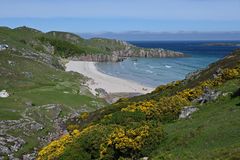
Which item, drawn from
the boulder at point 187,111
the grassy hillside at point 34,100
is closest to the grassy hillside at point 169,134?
the boulder at point 187,111

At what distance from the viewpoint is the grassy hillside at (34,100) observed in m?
55.5

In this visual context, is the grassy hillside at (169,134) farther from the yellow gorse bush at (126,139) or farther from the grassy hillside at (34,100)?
the grassy hillside at (34,100)

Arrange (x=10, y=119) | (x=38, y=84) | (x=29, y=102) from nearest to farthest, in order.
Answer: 1. (x=10, y=119)
2. (x=29, y=102)
3. (x=38, y=84)

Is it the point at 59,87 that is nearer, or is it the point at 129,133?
the point at 129,133

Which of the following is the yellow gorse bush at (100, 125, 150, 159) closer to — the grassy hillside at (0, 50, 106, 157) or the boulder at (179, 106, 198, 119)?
the boulder at (179, 106, 198, 119)

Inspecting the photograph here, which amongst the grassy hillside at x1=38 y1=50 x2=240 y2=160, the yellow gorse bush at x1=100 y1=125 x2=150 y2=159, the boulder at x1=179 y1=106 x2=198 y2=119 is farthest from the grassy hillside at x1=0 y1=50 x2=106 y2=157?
the yellow gorse bush at x1=100 y1=125 x2=150 y2=159

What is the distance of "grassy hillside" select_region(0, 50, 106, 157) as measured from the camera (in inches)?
2184

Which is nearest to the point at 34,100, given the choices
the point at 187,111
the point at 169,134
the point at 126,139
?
the point at 187,111

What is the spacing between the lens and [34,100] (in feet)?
241

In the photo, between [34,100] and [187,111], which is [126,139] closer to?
[187,111]

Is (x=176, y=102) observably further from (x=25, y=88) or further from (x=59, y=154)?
(x=25, y=88)

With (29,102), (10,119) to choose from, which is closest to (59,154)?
(10,119)

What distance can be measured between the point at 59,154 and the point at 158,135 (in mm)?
8184

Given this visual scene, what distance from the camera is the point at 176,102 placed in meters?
36.6
